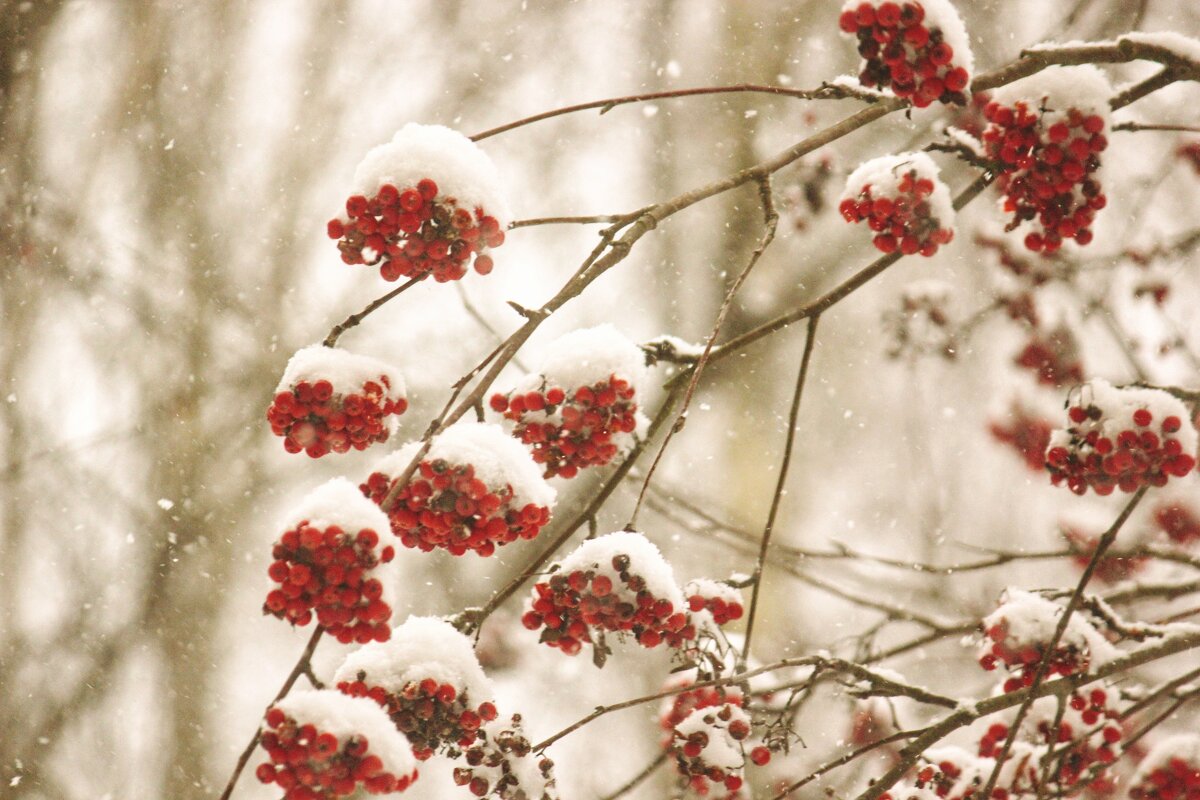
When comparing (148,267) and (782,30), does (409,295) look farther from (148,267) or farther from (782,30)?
(782,30)

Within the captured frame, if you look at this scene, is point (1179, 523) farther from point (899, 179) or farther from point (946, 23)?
point (946, 23)

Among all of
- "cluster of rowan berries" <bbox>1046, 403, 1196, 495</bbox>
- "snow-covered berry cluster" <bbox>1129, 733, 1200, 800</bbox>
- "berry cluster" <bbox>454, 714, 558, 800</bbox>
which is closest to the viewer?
"berry cluster" <bbox>454, 714, 558, 800</bbox>

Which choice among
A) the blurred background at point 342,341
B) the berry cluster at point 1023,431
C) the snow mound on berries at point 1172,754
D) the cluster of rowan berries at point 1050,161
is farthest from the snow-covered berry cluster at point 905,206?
the berry cluster at point 1023,431

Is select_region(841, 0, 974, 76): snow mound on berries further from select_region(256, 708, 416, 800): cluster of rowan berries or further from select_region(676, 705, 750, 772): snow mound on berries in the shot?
select_region(256, 708, 416, 800): cluster of rowan berries

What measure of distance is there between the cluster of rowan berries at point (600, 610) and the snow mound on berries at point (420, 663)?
0.12 metres

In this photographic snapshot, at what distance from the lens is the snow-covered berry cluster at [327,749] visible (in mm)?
1293

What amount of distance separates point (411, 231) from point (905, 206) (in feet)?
2.93

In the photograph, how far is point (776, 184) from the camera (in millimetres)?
8805

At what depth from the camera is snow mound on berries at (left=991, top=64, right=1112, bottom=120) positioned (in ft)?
6.11

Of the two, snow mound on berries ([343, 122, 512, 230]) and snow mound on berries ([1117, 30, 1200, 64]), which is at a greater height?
snow mound on berries ([1117, 30, 1200, 64])

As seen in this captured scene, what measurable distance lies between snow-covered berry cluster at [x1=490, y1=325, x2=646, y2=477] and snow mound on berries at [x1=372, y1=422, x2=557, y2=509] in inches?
3.7

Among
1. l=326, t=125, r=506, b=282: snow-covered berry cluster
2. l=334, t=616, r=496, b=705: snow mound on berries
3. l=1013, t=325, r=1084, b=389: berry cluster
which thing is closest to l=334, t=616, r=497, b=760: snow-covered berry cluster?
l=334, t=616, r=496, b=705: snow mound on berries

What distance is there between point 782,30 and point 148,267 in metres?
6.25

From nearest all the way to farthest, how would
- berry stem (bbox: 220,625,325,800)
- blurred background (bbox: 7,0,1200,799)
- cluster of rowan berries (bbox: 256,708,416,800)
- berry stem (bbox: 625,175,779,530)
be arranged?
berry stem (bbox: 220,625,325,800), cluster of rowan berries (bbox: 256,708,416,800), berry stem (bbox: 625,175,779,530), blurred background (bbox: 7,0,1200,799)
